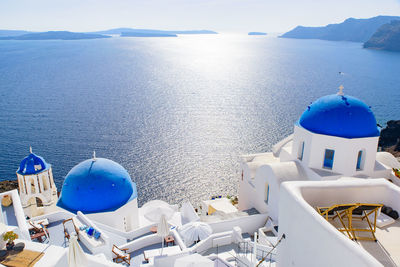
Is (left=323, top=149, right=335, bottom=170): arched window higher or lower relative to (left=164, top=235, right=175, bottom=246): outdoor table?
higher

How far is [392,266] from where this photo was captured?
6.85 m

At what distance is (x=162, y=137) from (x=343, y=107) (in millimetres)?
38239

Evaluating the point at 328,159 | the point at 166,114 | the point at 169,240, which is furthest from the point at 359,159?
Answer: the point at 166,114

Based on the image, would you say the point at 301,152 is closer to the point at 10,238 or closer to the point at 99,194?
the point at 99,194

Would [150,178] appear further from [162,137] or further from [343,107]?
[343,107]

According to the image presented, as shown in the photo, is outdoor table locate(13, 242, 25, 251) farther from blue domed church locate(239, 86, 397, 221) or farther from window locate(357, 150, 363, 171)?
window locate(357, 150, 363, 171)

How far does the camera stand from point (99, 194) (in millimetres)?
21406

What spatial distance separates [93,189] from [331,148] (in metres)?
16.1

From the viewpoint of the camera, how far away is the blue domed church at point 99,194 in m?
21.4

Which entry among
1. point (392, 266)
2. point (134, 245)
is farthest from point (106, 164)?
point (392, 266)

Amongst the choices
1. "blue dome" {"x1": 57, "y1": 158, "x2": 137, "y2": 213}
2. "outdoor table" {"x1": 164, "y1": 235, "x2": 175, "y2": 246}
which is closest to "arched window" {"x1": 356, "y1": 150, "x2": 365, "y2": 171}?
"outdoor table" {"x1": 164, "y1": 235, "x2": 175, "y2": 246}

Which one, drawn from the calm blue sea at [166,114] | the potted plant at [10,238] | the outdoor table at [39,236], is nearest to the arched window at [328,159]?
the outdoor table at [39,236]

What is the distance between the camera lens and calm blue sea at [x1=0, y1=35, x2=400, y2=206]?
46.4m

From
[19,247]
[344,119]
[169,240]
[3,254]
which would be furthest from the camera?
[344,119]
